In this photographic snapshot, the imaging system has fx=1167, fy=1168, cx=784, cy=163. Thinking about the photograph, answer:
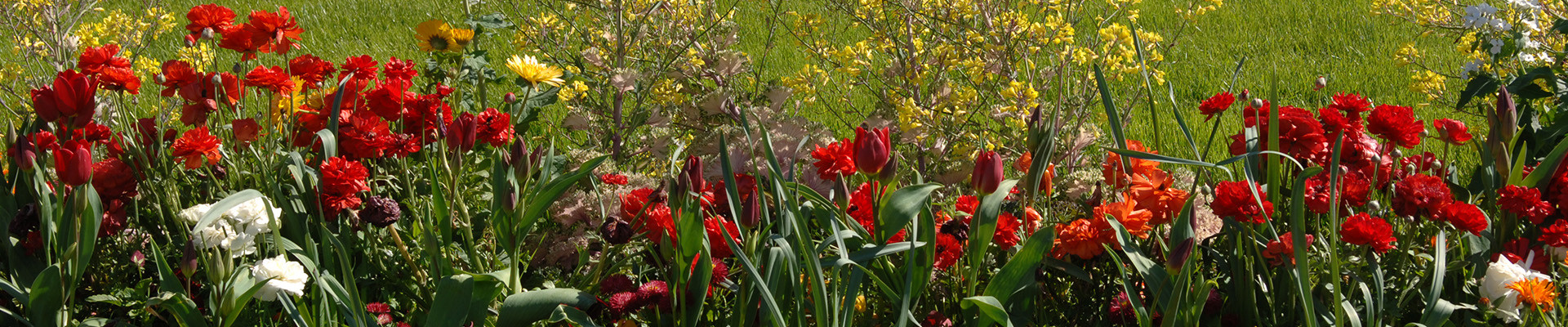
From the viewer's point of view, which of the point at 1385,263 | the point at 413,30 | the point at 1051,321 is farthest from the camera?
the point at 413,30

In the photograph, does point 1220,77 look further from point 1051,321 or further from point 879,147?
point 879,147

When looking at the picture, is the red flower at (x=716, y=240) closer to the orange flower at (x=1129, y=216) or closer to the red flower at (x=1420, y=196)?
the orange flower at (x=1129, y=216)

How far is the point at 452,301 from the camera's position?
45.2 inches

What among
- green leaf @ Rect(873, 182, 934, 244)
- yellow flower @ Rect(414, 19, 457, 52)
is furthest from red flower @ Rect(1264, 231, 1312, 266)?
yellow flower @ Rect(414, 19, 457, 52)

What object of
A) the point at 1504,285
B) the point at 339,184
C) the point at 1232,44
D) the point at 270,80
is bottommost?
the point at 1232,44

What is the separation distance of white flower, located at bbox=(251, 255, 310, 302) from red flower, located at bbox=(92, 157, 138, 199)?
1.42 feet

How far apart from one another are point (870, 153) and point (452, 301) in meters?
0.44

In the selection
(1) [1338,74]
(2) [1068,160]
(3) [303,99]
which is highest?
(3) [303,99]

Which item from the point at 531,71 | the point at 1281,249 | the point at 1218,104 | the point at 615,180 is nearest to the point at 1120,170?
the point at 1218,104

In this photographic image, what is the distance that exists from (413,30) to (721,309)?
161 inches

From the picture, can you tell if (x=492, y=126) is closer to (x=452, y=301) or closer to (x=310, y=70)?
(x=310, y=70)

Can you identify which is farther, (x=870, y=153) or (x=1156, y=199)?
(x=1156, y=199)

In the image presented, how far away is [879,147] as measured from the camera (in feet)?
3.85

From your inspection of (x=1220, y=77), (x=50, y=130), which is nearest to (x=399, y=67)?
(x=50, y=130)
